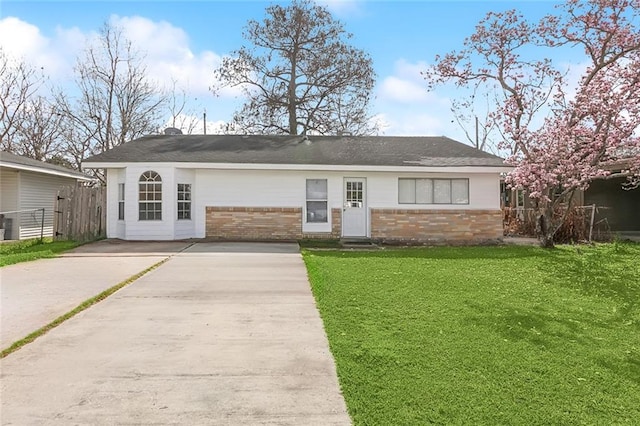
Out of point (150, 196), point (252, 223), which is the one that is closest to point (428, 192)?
point (252, 223)

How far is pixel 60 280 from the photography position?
7.82 meters

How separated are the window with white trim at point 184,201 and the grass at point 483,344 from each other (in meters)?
7.21

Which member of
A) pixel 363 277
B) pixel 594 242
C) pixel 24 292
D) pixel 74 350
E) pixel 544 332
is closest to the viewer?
pixel 74 350

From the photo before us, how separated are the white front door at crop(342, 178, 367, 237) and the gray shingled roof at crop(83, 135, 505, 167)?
2.80 feet

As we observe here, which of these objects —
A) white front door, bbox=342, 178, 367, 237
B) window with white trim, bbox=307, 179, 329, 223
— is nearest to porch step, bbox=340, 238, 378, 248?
white front door, bbox=342, 178, 367, 237

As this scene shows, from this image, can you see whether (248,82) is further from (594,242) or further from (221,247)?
(594,242)

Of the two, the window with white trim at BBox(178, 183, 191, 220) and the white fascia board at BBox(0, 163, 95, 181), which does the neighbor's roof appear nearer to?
the white fascia board at BBox(0, 163, 95, 181)

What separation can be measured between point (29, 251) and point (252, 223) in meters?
6.19

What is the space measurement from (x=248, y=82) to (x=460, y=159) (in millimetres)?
15765

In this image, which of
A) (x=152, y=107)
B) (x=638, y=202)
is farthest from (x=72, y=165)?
(x=638, y=202)

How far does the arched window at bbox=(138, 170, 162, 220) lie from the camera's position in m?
14.5

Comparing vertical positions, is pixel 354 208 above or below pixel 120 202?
below

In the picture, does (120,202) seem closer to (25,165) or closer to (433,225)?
(25,165)

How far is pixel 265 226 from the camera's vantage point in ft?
48.9
